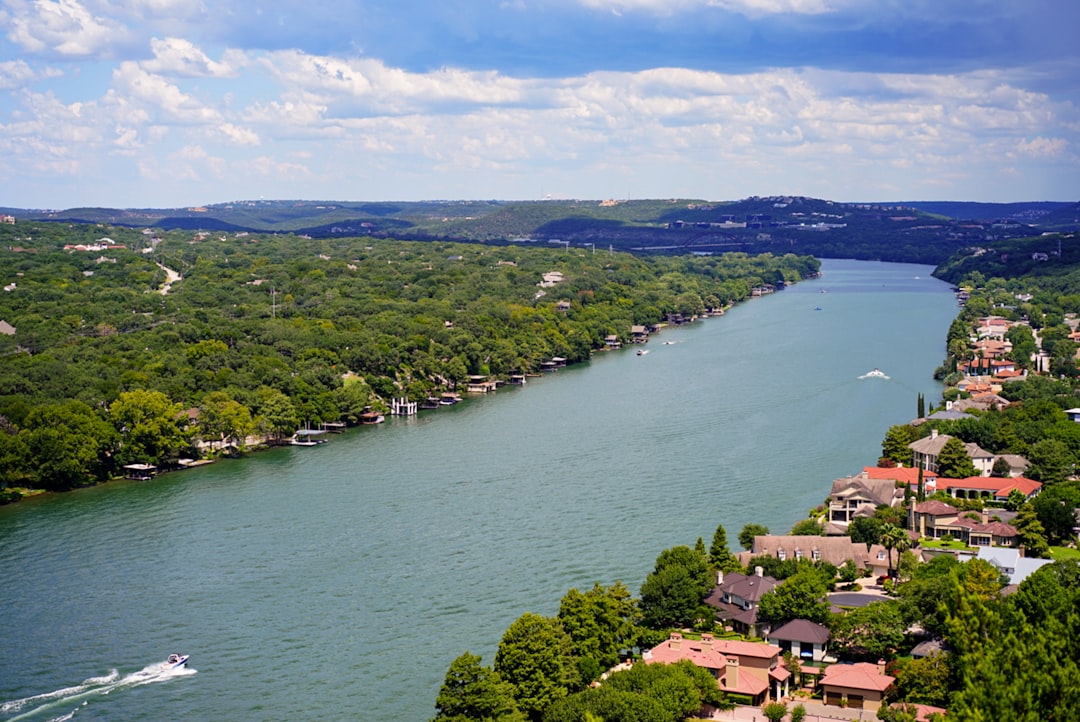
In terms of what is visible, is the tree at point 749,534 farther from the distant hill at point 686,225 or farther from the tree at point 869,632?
the distant hill at point 686,225

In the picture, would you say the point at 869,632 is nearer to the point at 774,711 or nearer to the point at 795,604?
the point at 795,604

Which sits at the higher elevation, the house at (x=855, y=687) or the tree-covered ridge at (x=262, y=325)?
the tree-covered ridge at (x=262, y=325)

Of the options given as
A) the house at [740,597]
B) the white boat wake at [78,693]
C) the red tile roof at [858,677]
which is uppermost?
the house at [740,597]

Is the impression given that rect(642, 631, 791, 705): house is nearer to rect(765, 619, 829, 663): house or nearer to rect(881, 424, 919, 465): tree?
rect(765, 619, 829, 663): house

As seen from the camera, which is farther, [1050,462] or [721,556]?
[1050,462]

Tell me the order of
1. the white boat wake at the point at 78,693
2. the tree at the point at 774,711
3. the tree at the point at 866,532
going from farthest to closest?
1. the tree at the point at 866,532
2. the white boat wake at the point at 78,693
3. the tree at the point at 774,711

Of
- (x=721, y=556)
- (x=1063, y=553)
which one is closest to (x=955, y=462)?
(x=1063, y=553)

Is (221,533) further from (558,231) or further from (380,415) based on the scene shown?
(558,231)

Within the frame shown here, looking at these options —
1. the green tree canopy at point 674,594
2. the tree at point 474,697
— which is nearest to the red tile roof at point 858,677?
the green tree canopy at point 674,594
